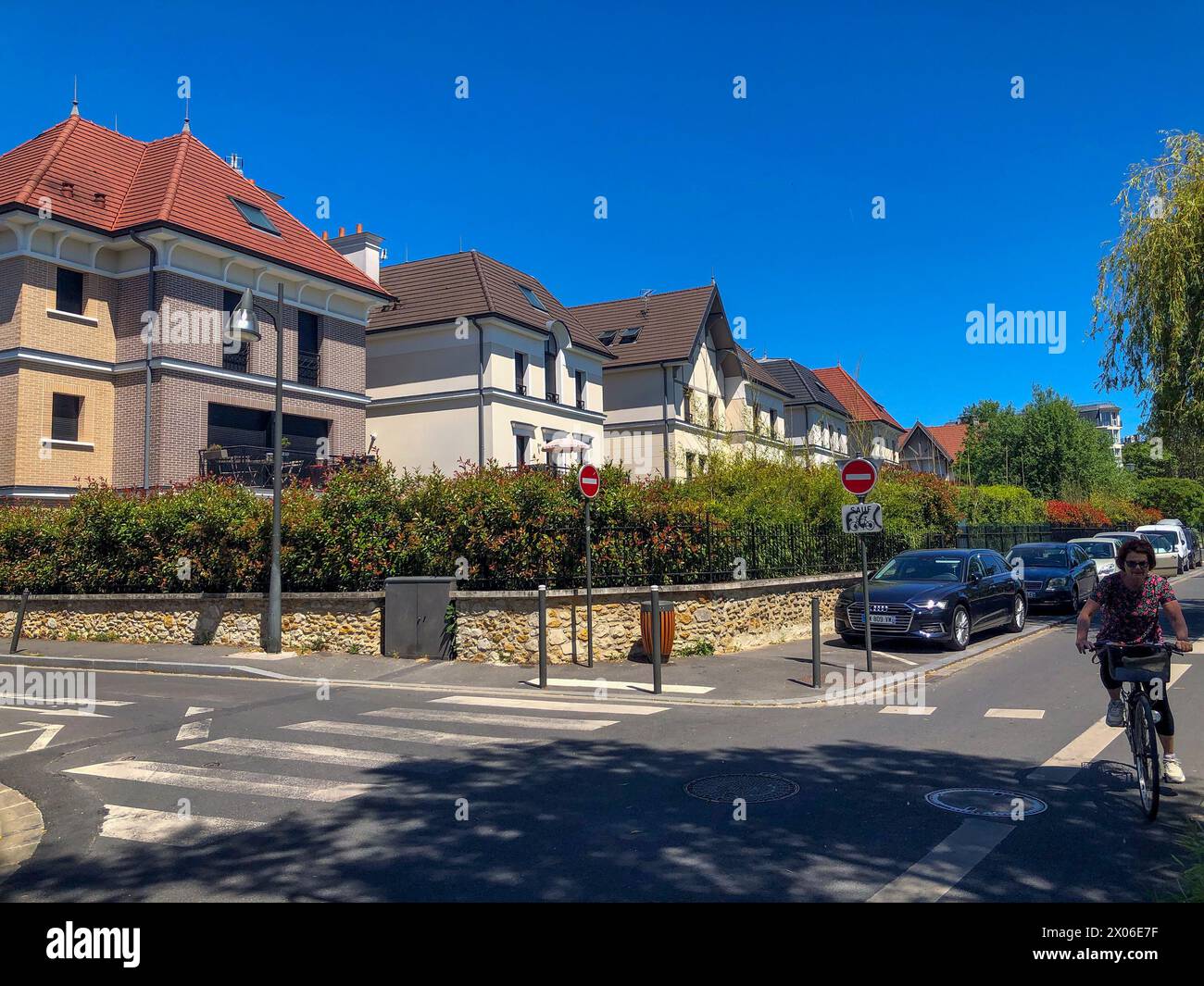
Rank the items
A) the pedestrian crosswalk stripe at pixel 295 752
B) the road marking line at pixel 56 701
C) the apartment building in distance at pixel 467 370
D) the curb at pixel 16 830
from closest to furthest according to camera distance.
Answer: the curb at pixel 16 830, the pedestrian crosswalk stripe at pixel 295 752, the road marking line at pixel 56 701, the apartment building in distance at pixel 467 370

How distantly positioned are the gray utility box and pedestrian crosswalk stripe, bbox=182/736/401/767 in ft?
19.0

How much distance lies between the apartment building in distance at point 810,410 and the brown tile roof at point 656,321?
7.28 m

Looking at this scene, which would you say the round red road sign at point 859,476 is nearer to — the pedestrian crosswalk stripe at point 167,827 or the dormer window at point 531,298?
the pedestrian crosswalk stripe at point 167,827

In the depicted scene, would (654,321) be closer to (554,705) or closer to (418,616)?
(418,616)

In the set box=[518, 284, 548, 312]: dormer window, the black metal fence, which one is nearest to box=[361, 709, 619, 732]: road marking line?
the black metal fence

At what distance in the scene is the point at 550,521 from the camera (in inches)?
583

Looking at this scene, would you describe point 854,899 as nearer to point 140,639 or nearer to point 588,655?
point 588,655

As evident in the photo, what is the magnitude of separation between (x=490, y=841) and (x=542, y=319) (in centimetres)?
3006

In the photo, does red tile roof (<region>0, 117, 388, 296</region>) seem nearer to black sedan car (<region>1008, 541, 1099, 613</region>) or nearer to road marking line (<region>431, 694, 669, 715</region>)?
road marking line (<region>431, 694, 669, 715</region>)

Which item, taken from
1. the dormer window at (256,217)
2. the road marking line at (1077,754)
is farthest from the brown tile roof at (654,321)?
the road marking line at (1077,754)

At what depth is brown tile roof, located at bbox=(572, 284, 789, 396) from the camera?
39750mm

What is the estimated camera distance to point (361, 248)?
3353 cm

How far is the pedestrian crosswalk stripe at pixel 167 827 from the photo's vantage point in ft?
18.9

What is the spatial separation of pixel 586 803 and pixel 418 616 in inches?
353
